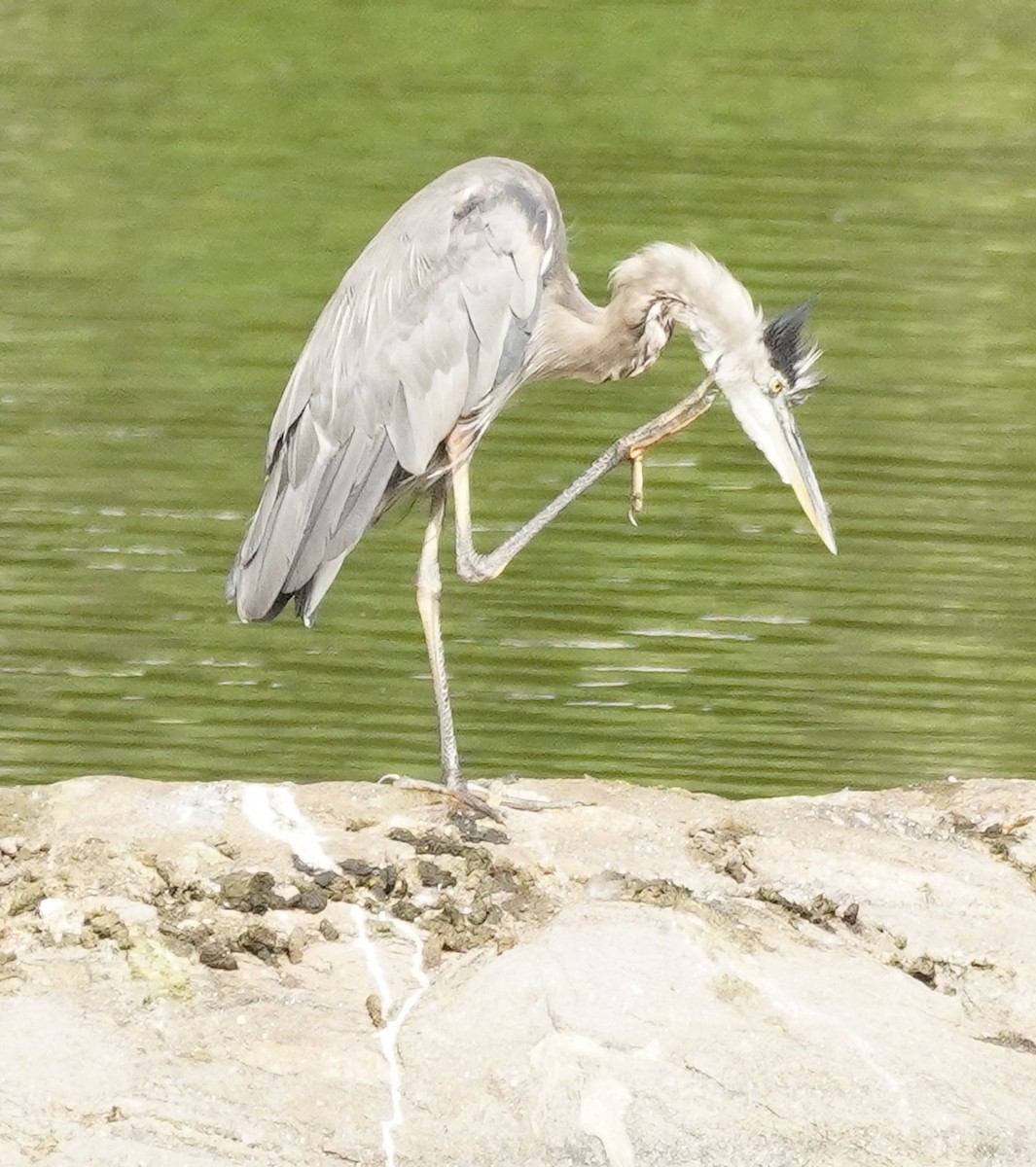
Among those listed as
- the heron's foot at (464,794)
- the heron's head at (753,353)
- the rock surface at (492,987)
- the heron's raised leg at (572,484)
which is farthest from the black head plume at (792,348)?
the heron's foot at (464,794)

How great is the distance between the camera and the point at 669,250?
19.1 feet

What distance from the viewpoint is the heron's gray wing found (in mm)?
5672

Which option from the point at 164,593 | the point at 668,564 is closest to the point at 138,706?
the point at 164,593

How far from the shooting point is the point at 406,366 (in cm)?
569

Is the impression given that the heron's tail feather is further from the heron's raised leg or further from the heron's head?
the heron's head

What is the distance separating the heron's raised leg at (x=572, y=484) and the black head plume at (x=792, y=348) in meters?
0.17

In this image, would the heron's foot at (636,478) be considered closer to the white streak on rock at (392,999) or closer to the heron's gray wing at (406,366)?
the heron's gray wing at (406,366)

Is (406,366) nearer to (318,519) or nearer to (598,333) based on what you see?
(318,519)

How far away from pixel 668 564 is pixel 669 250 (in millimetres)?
2460

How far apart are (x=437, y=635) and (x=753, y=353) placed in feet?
3.29

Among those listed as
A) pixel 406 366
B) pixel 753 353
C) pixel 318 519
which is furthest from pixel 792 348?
pixel 318 519

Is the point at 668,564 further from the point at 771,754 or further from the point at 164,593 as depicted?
the point at 164,593

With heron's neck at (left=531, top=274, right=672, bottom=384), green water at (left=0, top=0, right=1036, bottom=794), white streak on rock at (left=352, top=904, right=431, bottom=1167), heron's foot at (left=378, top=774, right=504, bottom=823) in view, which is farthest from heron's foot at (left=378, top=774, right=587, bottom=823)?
green water at (left=0, top=0, right=1036, bottom=794)

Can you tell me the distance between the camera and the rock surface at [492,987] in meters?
4.29
